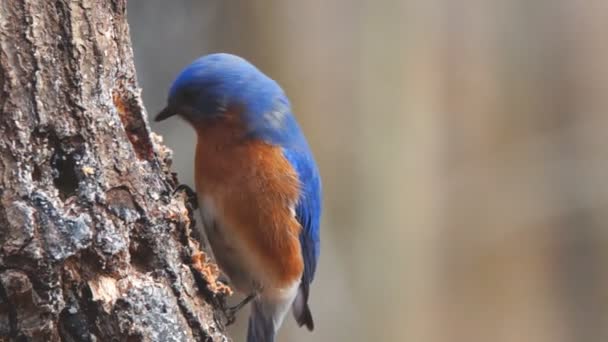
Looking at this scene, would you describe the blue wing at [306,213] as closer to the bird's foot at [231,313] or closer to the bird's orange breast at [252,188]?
the bird's orange breast at [252,188]

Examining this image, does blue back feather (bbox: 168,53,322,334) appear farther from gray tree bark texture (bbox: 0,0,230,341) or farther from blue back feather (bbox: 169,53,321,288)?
gray tree bark texture (bbox: 0,0,230,341)

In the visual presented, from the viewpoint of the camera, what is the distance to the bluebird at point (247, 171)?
372 centimetres

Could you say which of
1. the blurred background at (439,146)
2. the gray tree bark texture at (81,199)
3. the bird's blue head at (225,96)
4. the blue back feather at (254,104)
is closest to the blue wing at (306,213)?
the blue back feather at (254,104)

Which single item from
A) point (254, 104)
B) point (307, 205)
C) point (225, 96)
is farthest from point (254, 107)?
point (307, 205)

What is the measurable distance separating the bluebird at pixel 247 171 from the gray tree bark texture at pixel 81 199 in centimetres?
71

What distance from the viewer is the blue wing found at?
13.0 feet

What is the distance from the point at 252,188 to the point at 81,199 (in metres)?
1.07

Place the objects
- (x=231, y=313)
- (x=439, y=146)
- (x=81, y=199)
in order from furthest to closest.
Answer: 1. (x=439, y=146)
2. (x=231, y=313)
3. (x=81, y=199)

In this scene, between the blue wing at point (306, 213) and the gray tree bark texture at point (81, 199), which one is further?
the blue wing at point (306, 213)

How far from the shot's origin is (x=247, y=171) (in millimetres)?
3719

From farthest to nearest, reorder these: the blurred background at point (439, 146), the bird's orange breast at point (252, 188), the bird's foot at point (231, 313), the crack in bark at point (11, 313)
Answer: the blurred background at point (439, 146) → the bird's orange breast at point (252, 188) → the bird's foot at point (231, 313) → the crack in bark at point (11, 313)

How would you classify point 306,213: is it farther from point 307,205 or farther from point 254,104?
point 254,104

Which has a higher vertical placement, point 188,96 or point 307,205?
point 188,96

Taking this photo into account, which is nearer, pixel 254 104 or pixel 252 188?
pixel 252 188
